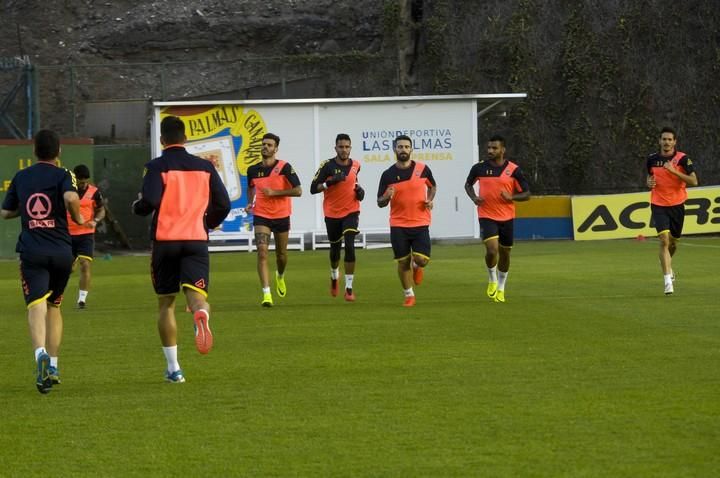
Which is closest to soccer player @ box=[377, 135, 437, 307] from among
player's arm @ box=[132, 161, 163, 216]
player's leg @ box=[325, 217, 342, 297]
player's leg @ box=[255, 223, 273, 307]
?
player's leg @ box=[325, 217, 342, 297]

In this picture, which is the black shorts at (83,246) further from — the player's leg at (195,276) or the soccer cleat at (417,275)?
the player's leg at (195,276)

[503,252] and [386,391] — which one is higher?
[503,252]

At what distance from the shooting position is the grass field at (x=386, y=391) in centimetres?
781

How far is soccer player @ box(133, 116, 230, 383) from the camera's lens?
1093cm

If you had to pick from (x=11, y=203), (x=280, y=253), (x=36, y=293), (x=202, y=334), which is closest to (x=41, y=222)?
(x=11, y=203)

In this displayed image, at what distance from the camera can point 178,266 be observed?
1112 centimetres

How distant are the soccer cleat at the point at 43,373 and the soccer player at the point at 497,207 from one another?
9248 millimetres

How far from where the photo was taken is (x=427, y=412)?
930 cm

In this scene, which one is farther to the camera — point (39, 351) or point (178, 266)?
point (178, 266)

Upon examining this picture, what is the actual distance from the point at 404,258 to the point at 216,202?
7.65 meters

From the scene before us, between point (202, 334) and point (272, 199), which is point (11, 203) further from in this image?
point (272, 199)

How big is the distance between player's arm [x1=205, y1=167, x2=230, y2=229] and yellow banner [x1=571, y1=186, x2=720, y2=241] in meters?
27.4

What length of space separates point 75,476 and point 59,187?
378 cm

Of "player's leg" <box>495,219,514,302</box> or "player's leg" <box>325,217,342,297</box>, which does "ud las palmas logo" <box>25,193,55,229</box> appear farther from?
"player's leg" <box>325,217,342,297</box>
